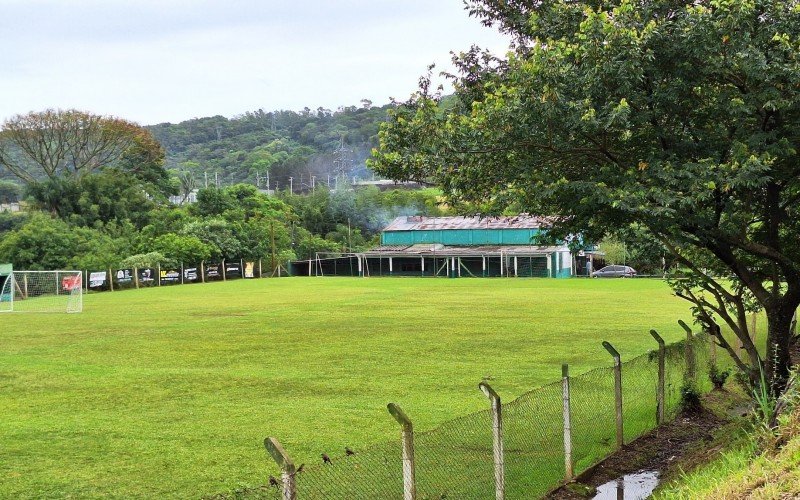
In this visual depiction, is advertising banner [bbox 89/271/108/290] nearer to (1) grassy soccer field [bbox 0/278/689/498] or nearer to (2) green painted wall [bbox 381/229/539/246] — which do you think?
(1) grassy soccer field [bbox 0/278/689/498]

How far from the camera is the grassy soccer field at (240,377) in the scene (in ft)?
32.0

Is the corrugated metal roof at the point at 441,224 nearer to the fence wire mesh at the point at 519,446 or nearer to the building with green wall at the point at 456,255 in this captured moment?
the building with green wall at the point at 456,255

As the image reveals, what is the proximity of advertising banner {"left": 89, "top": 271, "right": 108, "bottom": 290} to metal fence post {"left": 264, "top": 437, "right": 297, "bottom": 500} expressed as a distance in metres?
51.1

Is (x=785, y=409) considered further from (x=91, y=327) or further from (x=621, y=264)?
(x=621, y=264)

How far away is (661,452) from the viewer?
1033 centimetres

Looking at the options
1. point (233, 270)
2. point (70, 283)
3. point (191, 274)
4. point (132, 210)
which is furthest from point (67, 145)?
point (70, 283)

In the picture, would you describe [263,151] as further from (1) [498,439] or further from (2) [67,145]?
(1) [498,439]

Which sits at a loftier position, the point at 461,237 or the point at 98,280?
the point at 461,237

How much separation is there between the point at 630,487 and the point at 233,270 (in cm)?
6295

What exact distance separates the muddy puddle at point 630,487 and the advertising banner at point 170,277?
178 ft

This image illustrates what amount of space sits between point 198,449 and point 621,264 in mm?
68539

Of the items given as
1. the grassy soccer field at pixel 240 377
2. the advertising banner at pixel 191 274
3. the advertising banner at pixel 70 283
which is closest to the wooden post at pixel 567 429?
the grassy soccer field at pixel 240 377

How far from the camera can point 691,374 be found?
12344 millimetres

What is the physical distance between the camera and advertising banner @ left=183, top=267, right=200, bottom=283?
2450 inches
